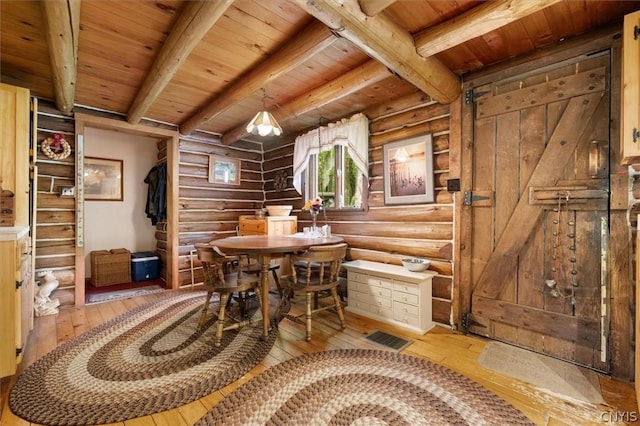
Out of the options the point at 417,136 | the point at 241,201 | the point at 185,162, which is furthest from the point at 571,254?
the point at 185,162

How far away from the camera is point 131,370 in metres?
2.03

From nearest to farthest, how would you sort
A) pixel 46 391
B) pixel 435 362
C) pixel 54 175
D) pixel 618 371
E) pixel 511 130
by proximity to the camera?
pixel 46 391
pixel 618 371
pixel 435 362
pixel 511 130
pixel 54 175

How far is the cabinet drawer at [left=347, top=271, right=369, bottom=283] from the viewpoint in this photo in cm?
313

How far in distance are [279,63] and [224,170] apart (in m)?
2.82

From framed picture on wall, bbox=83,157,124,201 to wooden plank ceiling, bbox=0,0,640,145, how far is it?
5.71 ft

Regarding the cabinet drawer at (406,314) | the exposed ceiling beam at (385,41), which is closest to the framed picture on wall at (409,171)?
the exposed ceiling beam at (385,41)

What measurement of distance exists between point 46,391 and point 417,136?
365 centimetres

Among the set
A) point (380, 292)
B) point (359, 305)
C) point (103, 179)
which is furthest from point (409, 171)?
point (103, 179)

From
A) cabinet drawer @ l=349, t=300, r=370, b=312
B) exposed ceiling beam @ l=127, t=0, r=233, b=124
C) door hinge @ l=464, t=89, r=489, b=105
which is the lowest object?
cabinet drawer @ l=349, t=300, r=370, b=312

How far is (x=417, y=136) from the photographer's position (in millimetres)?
3039

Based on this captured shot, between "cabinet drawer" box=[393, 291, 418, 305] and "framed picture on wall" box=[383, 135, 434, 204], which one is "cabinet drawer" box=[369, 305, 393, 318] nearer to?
"cabinet drawer" box=[393, 291, 418, 305]

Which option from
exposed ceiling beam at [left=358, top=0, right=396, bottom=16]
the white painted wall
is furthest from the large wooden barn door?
the white painted wall

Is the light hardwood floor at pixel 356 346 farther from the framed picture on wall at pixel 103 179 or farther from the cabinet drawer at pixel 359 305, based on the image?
the framed picture on wall at pixel 103 179

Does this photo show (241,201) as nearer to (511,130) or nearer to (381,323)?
(381,323)
